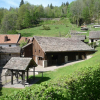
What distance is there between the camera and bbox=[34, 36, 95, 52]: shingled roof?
85.0 ft

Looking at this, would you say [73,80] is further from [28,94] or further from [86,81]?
[28,94]

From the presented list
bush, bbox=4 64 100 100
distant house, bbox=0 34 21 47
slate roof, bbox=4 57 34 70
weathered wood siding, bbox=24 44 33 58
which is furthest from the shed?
distant house, bbox=0 34 21 47

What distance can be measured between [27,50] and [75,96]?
986 inches

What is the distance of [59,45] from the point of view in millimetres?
28031

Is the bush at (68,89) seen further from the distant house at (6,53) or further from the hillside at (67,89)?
the distant house at (6,53)

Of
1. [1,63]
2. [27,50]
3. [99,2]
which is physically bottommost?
[1,63]

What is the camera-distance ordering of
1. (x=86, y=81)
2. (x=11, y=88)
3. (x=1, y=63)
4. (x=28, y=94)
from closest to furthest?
(x=28, y=94) → (x=86, y=81) → (x=11, y=88) → (x=1, y=63)

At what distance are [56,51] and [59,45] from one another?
9.89 ft

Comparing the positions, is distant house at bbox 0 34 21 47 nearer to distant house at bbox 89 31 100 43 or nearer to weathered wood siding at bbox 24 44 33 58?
weathered wood siding at bbox 24 44 33 58

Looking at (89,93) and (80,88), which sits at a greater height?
(80,88)

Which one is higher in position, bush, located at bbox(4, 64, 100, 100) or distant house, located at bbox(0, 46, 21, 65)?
bush, located at bbox(4, 64, 100, 100)

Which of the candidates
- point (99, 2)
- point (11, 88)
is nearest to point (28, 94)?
point (11, 88)

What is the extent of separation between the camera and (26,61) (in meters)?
14.8

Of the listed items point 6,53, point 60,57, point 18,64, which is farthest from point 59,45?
point 18,64
